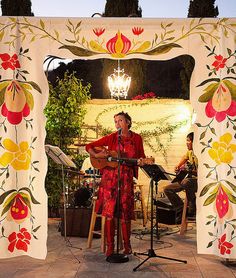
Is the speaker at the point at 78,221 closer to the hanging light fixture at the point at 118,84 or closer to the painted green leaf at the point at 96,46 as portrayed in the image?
the hanging light fixture at the point at 118,84

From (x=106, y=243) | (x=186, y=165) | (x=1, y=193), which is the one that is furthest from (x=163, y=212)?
(x=1, y=193)

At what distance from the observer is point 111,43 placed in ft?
14.6

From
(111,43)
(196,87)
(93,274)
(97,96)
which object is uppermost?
(97,96)

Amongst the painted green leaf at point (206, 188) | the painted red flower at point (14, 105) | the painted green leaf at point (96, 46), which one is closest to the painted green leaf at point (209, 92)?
Result: the painted green leaf at point (206, 188)

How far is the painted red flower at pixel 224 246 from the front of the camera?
440 cm

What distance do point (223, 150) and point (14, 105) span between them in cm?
201

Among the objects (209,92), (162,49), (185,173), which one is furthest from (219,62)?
(185,173)

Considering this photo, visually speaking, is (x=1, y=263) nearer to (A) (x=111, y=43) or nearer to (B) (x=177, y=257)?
(B) (x=177, y=257)

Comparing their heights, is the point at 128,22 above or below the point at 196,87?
above

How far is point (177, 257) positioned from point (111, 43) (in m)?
2.63

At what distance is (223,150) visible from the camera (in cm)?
443

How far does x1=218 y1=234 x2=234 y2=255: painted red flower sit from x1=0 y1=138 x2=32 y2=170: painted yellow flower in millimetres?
1944

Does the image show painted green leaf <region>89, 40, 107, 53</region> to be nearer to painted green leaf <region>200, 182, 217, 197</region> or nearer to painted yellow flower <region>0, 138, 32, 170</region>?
painted yellow flower <region>0, 138, 32, 170</region>

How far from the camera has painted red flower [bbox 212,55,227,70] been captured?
14.5 feet
